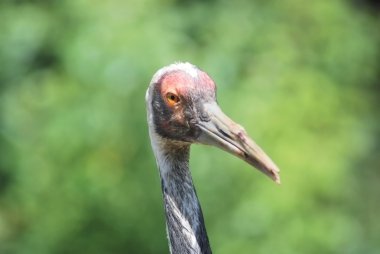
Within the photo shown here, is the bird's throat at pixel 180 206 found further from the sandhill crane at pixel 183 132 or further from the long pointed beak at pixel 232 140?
the long pointed beak at pixel 232 140

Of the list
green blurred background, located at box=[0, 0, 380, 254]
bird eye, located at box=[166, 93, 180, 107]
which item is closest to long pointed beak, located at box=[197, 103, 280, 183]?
bird eye, located at box=[166, 93, 180, 107]

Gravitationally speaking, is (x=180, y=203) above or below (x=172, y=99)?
below

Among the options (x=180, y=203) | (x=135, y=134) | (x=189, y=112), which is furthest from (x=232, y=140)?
(x=135, y=134)

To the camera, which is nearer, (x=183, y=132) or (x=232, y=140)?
(x=232, y=140)

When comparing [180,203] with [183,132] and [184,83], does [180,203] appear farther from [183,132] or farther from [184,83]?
[184,83]

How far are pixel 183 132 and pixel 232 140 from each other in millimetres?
330

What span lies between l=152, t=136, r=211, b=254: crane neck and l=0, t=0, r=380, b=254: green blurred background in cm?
197

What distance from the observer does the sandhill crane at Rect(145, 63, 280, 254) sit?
4.77 meters

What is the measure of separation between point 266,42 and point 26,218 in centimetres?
224

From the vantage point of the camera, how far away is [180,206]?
16.2 ft

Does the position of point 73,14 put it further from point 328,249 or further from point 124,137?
point 328,249

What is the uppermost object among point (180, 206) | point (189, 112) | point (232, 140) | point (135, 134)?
point (135, 134)

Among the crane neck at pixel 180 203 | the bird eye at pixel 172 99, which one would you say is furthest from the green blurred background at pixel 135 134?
the bird eye at pixel 172 99

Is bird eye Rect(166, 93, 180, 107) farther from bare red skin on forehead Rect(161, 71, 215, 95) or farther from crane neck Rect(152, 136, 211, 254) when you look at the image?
crane neck Rect(152, 136, 211, 254)
